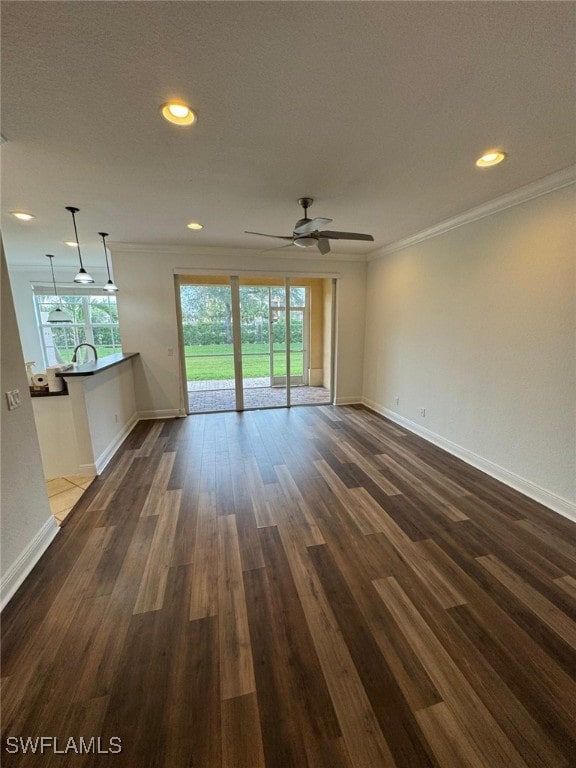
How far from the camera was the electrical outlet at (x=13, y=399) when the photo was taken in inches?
72.3

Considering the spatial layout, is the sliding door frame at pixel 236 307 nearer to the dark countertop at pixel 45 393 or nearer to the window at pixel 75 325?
the dark countertop at pixel 45 393

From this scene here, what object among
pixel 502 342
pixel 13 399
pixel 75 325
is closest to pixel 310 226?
pixel 502 342

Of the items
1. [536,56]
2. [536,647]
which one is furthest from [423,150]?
[536,647]

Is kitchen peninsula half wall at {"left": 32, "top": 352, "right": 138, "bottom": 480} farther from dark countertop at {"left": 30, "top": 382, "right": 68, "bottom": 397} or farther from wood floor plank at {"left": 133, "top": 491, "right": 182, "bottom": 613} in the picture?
wood floor plank at {"left": 133, "top": 491, "right": 182, "bottom": 613}

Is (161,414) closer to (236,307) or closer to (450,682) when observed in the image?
(236,307)

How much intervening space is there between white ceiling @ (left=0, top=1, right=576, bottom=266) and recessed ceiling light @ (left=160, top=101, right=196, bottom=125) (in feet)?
0.19

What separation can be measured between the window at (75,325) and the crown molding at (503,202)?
6425mm

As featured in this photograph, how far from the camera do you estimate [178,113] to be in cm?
164

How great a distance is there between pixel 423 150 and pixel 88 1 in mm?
1895

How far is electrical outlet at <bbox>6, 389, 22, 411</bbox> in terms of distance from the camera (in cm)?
184

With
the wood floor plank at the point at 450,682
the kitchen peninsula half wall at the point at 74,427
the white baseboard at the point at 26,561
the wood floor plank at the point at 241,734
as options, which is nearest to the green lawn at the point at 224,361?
the kitchen peninsula half wall at the point at 74,427

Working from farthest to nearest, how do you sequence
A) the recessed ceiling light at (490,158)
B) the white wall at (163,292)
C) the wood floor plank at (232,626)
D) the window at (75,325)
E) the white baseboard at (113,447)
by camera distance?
the window at (75,325) → the white wall at (163,292) → the white baseboard at (113,447) → the recessed ceiling light at (490,158) → the wood floor plank at (232,626)

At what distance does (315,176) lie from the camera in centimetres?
239

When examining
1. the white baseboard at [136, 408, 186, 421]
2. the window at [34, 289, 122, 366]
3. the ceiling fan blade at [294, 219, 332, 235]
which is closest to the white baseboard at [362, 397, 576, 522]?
the ceiling fan blade at [294, 219, 332, 235]
